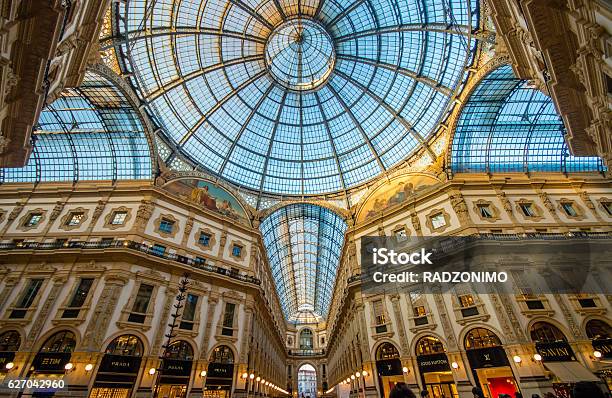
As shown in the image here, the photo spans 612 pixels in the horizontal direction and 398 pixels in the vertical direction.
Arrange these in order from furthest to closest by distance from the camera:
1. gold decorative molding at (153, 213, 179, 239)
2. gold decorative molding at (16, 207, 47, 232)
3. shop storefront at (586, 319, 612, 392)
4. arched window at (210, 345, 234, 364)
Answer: gold decorative molding at (153, 213, 179, 239) < gold decorative molding at (16, 207, 47, 232) < arched window at (210, 345, 234, 364) < shop storefront at (586, 319, 612, 392)

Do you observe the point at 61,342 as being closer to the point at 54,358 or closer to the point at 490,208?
the point at 54,358

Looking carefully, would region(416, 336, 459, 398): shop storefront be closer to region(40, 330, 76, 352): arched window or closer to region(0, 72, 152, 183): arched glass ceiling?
region(40, 330, 76, 352): arched window

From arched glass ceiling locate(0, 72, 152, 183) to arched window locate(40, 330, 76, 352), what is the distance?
1622 cm

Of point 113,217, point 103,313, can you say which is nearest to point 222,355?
point 103,313

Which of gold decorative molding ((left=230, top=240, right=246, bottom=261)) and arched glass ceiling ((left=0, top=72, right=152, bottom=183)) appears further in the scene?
gold decorative molding ((left=230, top=240, right=246, bottom=261))

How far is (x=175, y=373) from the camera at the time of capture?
23109 millimetres

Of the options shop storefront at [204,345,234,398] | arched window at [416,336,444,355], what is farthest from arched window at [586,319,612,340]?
shop storefront at [204,345,234,398]

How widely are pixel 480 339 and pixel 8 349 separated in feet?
117

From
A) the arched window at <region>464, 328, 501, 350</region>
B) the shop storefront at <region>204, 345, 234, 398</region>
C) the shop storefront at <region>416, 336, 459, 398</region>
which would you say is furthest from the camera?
the shop storefront at <region>204, 345, 234, 398</region>

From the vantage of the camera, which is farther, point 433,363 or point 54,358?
point 433,363

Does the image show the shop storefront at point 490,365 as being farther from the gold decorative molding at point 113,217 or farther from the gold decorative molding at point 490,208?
the gold decorative molding at point 113,217

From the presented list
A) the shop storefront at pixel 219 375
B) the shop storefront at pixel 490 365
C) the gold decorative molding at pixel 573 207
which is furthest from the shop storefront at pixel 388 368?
the gold decorative molding at pixel 573 207

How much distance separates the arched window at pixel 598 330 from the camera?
20.4 meters

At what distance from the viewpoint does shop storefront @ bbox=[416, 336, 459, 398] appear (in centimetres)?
2262
